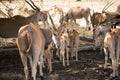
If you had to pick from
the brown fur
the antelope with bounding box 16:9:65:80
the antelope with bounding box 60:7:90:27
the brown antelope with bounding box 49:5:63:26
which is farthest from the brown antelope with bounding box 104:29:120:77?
the brown antelope with bounding box 49:5:63:26

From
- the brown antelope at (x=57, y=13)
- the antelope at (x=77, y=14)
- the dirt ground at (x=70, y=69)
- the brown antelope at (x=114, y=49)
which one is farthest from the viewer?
the brown antelope at (x=57, y=13)

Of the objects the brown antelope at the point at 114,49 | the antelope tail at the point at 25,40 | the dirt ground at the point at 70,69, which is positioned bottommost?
the dirt ground at the point at 70,69

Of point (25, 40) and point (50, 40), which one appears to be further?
point (50, 40)

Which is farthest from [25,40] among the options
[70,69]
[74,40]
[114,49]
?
[74,40]

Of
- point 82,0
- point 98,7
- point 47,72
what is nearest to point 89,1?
point 82,0

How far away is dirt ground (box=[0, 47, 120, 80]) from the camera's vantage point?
9.15 metres

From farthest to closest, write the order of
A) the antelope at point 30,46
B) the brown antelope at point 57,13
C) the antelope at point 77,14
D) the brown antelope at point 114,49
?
the brown antelope at point 57,13, the antelope at point 77,14, the brown antelope at point 114,49, the antelope at point 30,46

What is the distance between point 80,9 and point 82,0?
26.8 ft

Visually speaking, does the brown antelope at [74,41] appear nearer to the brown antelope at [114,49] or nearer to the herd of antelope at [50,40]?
the herd of antelope at [50,40]

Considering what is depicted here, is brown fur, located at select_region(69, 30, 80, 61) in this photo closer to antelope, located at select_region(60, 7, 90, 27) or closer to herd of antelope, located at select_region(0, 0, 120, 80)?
herd of antelope, located at select_region(0, 0, 120, 80)

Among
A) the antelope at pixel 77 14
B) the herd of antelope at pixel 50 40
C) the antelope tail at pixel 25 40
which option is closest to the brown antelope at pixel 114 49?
the herd of antelope at pixel 50 40

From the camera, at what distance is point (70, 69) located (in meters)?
9.86

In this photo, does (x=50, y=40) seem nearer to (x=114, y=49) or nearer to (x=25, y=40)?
(x=25, y=40)

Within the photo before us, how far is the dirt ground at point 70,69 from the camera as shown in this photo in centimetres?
915
